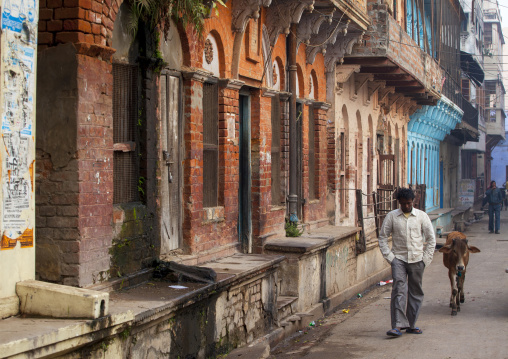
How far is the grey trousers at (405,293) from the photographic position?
372 inches

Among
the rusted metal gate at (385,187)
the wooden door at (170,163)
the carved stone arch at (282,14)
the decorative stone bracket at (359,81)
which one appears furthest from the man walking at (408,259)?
the decorative stone bracket at (359,81)

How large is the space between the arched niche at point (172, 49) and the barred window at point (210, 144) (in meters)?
0.98

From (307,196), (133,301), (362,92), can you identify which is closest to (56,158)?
(133,301)

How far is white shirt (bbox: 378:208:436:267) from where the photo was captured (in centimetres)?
957

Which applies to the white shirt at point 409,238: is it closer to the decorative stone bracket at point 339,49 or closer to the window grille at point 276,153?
the window grille at point 276,153

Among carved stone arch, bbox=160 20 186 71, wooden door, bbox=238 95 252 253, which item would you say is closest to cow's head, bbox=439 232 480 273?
wooden door, bbox=238 95 252 253

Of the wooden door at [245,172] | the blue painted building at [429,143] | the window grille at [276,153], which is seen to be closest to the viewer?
the wooden door at [245,172]

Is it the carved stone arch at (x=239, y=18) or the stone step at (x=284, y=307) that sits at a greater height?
the carved stone arch at (x=239, y=18)

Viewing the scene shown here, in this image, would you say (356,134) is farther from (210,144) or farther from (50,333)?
(50,333)

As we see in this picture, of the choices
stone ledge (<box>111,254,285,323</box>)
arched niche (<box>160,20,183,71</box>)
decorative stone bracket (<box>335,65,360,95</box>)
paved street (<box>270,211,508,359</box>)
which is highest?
decorative stone bracket (<box>335,65,360,95</box>)

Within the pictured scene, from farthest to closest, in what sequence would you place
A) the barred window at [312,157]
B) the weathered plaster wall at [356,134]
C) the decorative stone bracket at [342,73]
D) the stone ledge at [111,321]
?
1. the weathered plaster wall at [356,134]
2. the decorative stone bracket at [342,73]
3. the barred window at [312,157]
4. the stone ledge at [111,321]

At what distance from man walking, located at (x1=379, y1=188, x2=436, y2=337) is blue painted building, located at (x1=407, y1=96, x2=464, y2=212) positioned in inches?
700

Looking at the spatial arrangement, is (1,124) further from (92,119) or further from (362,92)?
(362,92)

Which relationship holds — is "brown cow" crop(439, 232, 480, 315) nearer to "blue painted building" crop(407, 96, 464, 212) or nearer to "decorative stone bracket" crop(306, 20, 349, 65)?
"decorative stone bracket" crop(306, 20, 349, 65)
